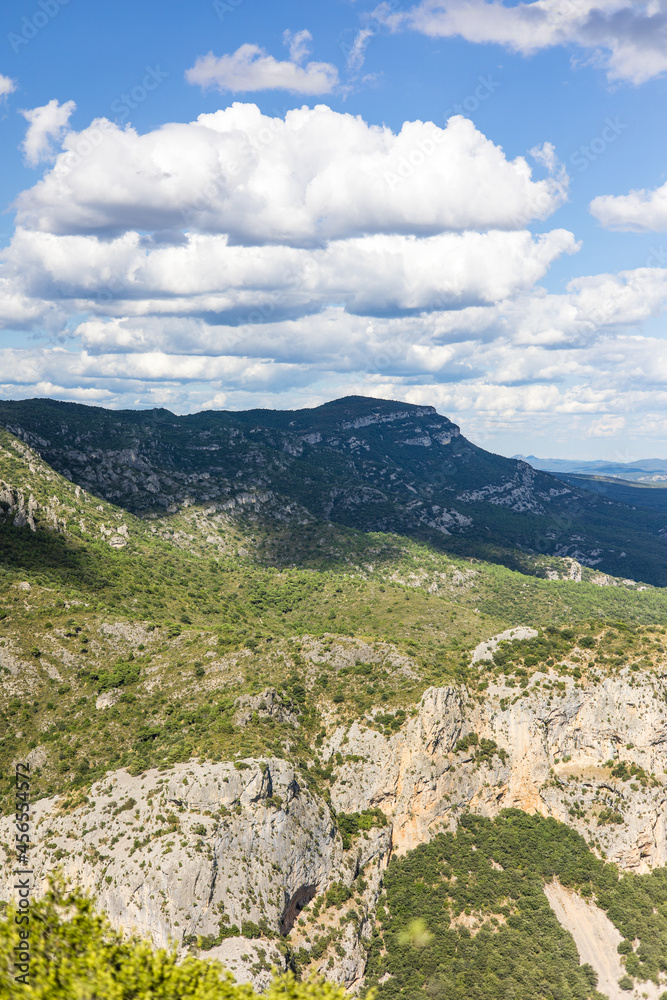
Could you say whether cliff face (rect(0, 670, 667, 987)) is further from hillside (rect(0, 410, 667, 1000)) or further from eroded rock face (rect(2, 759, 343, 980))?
hillside (rect(0, 410, 667, 1000))

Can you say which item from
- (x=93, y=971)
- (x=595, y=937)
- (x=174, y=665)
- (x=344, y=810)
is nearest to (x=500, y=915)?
(x=595, y=937)

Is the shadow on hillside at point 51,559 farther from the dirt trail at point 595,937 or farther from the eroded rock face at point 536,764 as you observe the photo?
the dirt trail at point 595,937

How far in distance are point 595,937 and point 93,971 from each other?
300 feet

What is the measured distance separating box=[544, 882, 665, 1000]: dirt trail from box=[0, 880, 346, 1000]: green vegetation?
7640cm

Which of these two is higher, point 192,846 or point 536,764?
point 192,846

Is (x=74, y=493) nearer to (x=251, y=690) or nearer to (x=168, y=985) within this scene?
(x=251, y=690)

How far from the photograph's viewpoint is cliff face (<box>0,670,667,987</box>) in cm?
7588

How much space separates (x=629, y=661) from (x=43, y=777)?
102806mm

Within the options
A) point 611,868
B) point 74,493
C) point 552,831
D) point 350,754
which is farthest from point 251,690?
point 74,493

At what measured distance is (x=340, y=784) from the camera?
10500 cm

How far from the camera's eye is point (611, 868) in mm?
100500

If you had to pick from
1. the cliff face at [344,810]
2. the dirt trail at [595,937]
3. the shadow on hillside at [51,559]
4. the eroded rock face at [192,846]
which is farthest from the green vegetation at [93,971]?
the shadow on hillside at [51,559]

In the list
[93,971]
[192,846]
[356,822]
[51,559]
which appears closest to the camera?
[93,971]

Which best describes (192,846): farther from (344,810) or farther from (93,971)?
(93,971)
